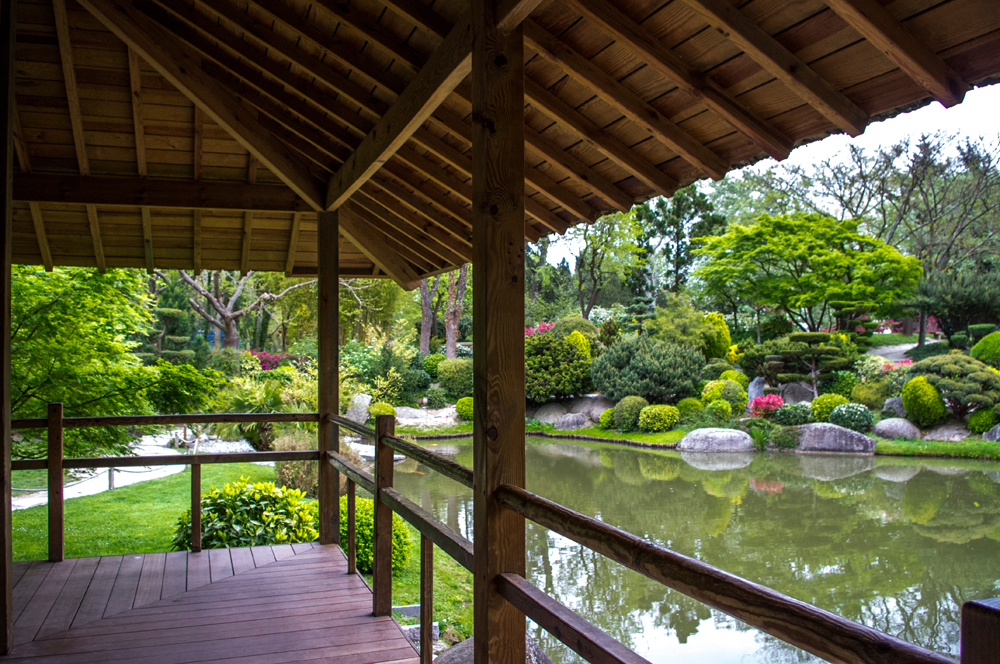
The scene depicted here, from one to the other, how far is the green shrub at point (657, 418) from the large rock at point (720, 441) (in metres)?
1.30

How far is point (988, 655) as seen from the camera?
698 millimetres

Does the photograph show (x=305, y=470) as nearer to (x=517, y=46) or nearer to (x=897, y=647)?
(x=517, y=46)

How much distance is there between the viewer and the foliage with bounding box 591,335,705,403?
15484 mm

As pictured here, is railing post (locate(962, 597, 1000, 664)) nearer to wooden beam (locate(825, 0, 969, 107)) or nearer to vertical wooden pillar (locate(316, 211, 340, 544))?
wooden beam (locate(825, 0, 969, 107))

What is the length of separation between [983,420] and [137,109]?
541 inches

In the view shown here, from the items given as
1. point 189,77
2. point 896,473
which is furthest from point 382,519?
point 896,473

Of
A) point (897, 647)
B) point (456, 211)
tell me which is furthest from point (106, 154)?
point (897, 647)

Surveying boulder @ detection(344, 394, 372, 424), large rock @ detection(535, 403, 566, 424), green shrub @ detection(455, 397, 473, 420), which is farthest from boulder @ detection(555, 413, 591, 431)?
boulder @ detection(344, 394, 372, 424)

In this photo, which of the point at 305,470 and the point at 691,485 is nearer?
the point at 305,470

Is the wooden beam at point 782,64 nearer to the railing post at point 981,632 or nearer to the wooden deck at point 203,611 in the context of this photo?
the railing post at point 981,632

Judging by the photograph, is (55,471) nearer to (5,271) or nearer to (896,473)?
(5,271)

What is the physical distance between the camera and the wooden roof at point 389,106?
1.94 meters

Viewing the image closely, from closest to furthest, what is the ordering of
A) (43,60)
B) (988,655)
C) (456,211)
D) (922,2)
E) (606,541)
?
(988,655) → (606,541) → (922,2) → (43,60) → (456,211)

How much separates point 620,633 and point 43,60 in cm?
635
